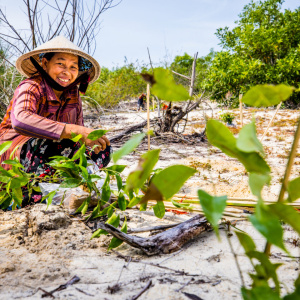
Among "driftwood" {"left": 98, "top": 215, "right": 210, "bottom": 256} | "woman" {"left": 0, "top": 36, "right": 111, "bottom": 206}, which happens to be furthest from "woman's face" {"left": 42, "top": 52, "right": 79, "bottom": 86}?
"driftwood" {"left": 98, "top": 215, "right": 210, "bottom": 256}

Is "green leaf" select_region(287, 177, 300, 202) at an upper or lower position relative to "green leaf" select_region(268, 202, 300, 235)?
upper

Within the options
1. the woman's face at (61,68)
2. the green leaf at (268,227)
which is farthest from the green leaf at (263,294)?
the woman's face at (61,68)

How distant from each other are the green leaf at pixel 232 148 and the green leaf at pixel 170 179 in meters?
0.07

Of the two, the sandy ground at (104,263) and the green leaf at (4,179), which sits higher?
the green leaf at (4,179)

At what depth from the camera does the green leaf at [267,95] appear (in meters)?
0.41

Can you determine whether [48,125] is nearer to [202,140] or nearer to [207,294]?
[207,294]

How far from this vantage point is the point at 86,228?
1302mm

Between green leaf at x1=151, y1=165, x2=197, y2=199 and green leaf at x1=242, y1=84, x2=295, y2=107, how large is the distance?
0.15 metres

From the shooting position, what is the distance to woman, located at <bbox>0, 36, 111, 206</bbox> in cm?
149

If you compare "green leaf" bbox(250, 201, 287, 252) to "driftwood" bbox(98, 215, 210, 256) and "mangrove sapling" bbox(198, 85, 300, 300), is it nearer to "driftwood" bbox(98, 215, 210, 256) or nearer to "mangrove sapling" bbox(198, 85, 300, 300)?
"mangrove sapling" bbox(198, 85, 300, 300)

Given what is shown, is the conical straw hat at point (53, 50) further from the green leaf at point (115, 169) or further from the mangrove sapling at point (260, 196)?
the mangrove sapling at point (260, 196)

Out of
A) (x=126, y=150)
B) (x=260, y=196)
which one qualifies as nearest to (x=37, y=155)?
(x=126, y=150)

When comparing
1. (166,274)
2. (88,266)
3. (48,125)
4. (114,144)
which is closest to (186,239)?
(166,274)

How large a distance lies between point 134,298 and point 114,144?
124 inches
